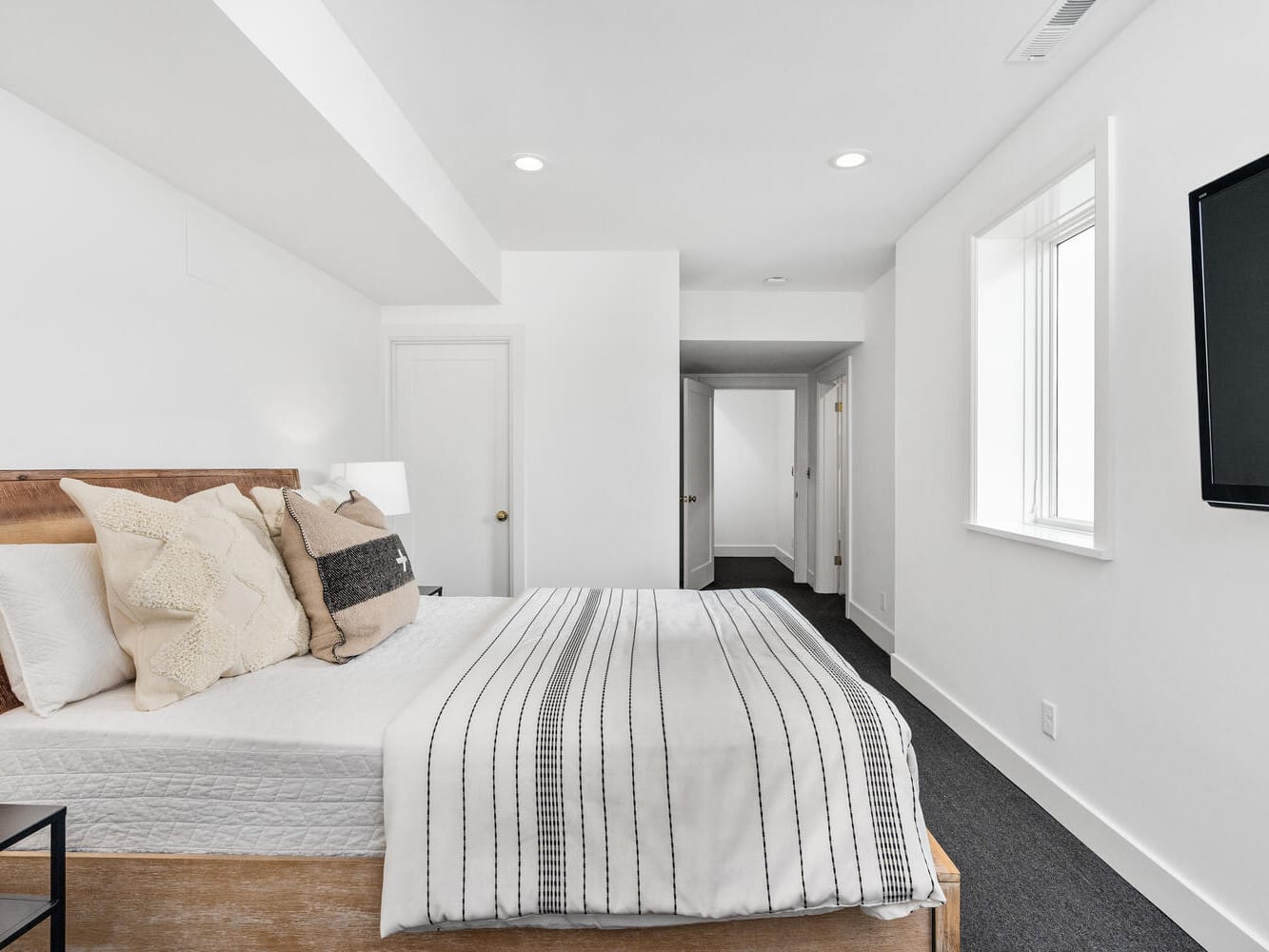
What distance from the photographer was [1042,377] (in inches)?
98.7

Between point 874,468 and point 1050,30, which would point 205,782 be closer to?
point 1050,30

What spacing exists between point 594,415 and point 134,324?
2241mm

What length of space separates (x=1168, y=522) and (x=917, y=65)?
158cm

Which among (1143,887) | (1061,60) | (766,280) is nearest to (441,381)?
(766,280)

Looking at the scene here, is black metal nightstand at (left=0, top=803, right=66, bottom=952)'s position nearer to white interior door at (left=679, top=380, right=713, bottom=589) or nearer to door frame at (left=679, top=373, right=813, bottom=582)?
white interior door at (left=679, top=380, right=713, bottom=589)

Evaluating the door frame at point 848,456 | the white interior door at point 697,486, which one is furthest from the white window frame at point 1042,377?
the white interior door at point 697,486

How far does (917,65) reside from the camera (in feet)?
6.47

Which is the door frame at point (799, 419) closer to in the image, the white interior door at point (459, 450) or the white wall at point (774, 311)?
the white wall at point (774, 311)

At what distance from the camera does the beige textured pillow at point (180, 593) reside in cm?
137

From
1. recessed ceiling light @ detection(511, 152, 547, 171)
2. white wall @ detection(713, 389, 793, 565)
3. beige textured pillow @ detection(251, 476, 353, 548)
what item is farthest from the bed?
white wall @ detection(713, 389, 793, 565)

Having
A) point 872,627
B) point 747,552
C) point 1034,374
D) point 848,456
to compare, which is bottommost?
point 872,627

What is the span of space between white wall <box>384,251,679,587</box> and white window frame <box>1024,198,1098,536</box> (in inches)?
72.0

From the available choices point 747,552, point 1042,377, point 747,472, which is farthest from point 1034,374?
point 747,552

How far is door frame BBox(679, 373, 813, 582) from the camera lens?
625 cm
